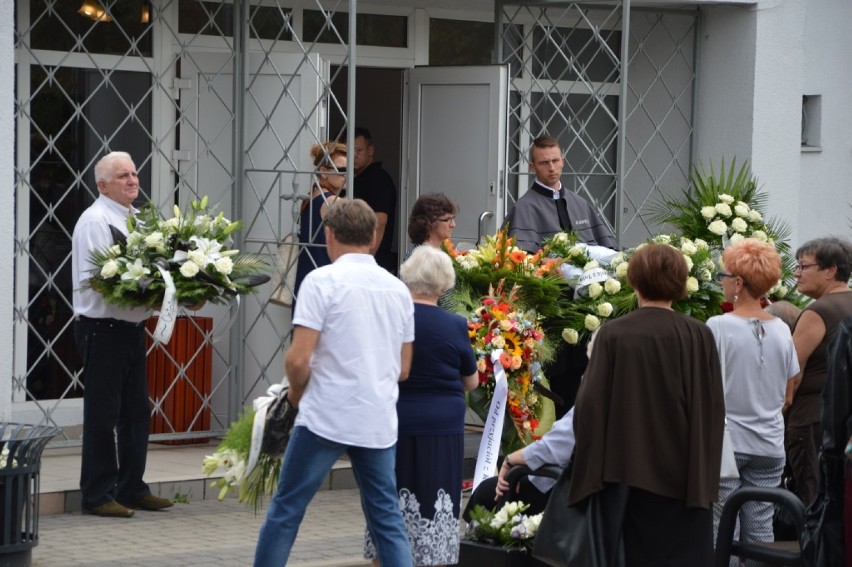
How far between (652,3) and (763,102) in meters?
1.16

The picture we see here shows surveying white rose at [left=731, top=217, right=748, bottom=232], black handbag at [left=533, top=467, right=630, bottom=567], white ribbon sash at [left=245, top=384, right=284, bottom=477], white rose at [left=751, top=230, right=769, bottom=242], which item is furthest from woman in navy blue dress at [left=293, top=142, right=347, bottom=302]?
black handbag at [left=533, top=467, right=630, bottom=567]

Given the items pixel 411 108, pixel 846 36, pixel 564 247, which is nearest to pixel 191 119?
pixel 411 108

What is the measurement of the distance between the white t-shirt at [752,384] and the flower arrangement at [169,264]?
2.60 m

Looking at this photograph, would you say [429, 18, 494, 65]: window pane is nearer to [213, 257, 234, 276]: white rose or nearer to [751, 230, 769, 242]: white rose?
[751, 230, 769, 242]: white rose

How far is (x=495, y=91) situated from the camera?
1017 cm

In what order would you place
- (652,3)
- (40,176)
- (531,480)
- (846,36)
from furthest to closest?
(846,36), (652,3), (40,176), (531,480)

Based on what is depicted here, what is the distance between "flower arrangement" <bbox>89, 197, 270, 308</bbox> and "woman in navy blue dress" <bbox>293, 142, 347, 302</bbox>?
132 cm

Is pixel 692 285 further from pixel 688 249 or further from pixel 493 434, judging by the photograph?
pixel 493 434

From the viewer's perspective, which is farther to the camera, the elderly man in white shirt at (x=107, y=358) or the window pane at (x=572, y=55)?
the window pane at (x=572, y=55)

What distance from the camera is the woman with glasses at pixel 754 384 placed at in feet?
20.3

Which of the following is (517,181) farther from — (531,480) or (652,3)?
(531,480)

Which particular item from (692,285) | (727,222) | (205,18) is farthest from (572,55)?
(692,285)

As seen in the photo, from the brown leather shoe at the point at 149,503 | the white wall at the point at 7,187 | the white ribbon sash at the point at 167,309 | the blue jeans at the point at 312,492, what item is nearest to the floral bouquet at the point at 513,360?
the white ribbon sash at the point at 167,309

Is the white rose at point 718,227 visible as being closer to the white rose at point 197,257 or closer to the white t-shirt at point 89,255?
the white rose at point 197,257
